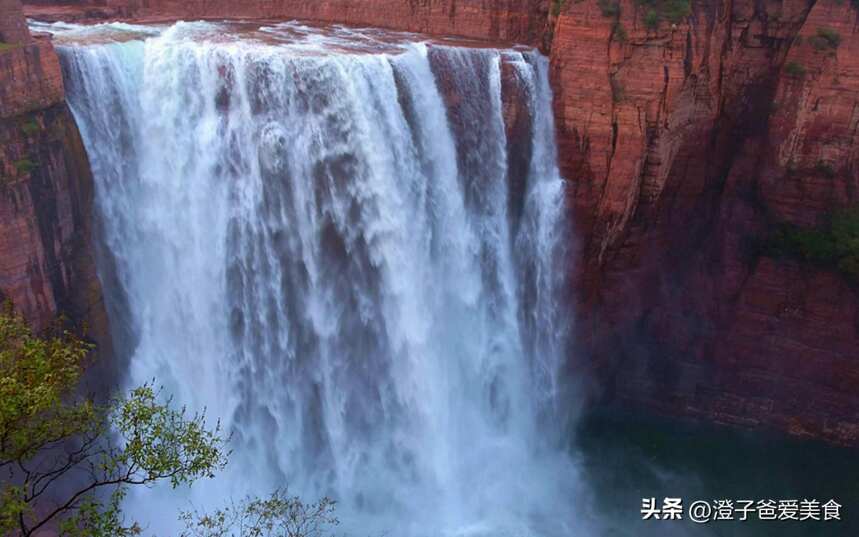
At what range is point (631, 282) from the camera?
20.3 m

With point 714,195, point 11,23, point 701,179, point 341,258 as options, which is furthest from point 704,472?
point 11,23

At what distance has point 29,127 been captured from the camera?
15.1 m

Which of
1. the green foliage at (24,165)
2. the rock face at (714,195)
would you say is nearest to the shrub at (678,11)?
the rock face at (714,195)

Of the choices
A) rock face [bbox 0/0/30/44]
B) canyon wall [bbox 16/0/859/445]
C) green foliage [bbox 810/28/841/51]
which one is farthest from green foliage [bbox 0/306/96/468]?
green foliage [bbox 810/28/841/51]

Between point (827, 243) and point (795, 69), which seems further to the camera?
point (827, 243)

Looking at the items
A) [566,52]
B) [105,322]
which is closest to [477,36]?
[566,52]

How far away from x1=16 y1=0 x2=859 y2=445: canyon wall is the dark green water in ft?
1.93

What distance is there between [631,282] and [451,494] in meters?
6.67

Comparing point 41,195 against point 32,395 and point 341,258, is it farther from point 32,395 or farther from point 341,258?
point 32,395

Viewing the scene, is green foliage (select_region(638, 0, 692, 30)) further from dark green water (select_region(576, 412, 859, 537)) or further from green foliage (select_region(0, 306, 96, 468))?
green foliage (select_region(0, 306, 96, 468))

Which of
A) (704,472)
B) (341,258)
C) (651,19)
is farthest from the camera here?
(704,472)

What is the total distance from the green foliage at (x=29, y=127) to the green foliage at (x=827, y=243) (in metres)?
16.1

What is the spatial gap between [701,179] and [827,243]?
3.17 metres

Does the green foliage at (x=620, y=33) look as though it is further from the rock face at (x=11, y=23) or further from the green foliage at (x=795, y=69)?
the rock face at (x=11, y=23)
